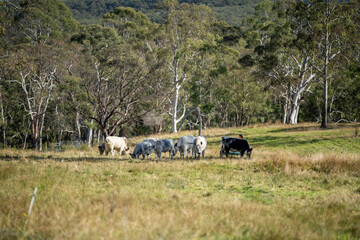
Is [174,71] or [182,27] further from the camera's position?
[174,71]

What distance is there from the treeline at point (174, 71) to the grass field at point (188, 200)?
43.7ft

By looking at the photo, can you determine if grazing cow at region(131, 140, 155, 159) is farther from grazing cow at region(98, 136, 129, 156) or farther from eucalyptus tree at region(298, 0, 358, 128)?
eucalyptus tree at region(298, 0, 358, 128)

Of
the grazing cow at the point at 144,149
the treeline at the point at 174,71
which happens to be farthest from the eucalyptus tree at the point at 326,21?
the grazing cow at the point at 144,149

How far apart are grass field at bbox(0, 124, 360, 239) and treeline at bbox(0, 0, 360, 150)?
1332 centimetres

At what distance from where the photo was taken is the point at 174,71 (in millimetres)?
41000

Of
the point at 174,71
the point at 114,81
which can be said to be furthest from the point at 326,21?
the point at 114,81

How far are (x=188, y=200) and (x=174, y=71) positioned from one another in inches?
1371

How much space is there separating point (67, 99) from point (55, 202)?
31.4m

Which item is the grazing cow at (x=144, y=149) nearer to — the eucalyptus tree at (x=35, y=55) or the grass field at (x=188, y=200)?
the grass field at (x=188, y=200)

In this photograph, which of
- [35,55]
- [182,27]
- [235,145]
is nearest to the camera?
[235,145]

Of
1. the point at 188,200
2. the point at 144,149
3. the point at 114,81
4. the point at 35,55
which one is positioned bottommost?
the point at 188,200

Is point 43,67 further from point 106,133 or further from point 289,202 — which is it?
point 289,202

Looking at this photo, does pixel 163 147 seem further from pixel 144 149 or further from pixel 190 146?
pixel 190 146

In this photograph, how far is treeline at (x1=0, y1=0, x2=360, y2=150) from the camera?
98.6 ft
